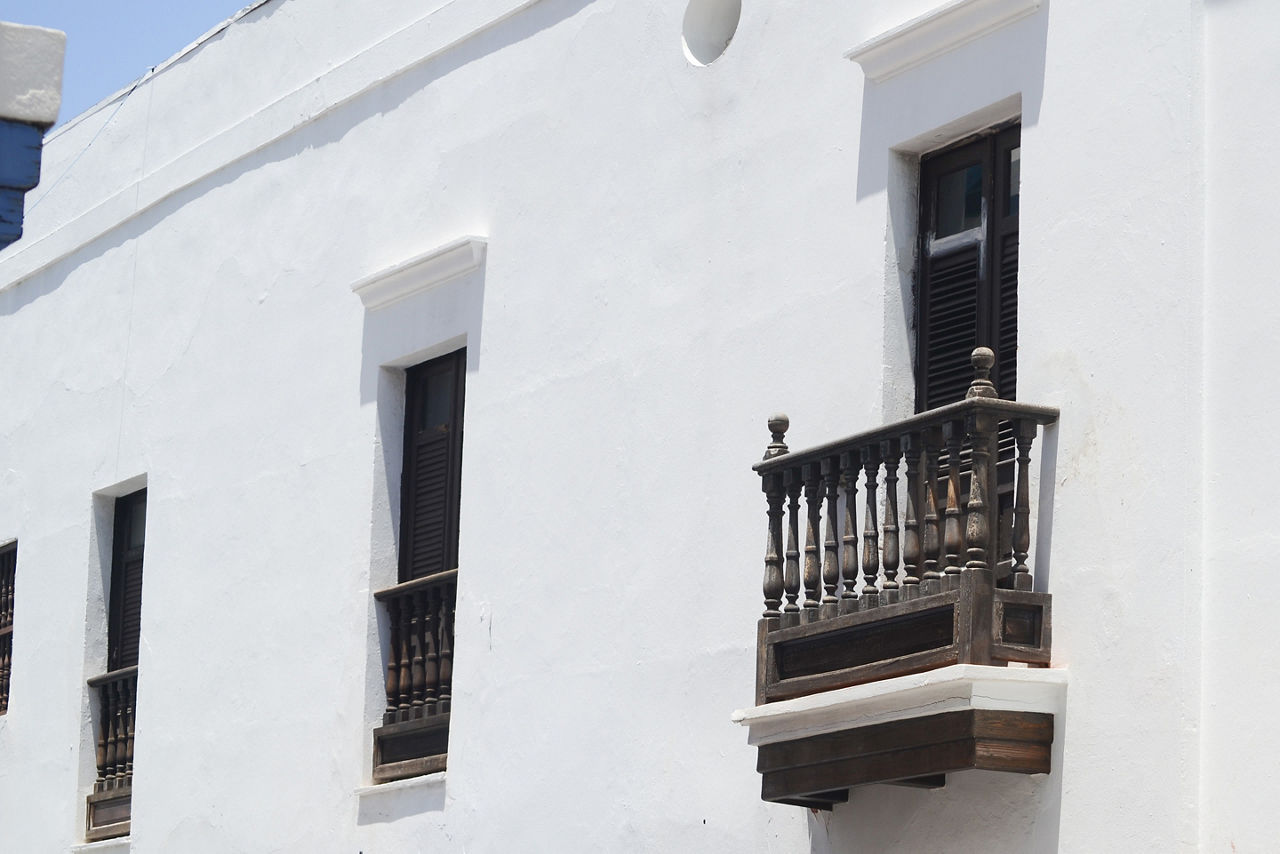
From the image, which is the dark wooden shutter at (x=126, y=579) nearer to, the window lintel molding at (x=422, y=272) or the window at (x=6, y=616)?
the window at (x=6, y=616)

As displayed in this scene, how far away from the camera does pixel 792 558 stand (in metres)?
7.49

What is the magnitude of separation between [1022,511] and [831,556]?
67 centimetres

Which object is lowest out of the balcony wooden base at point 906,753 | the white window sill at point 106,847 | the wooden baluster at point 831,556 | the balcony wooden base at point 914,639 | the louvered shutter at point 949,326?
the white window sill at point 106,847

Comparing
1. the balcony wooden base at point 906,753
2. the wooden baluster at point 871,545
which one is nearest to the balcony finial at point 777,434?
the wooden baluster at point 871,545

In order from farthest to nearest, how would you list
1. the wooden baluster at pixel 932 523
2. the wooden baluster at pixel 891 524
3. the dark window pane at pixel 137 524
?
the dark window pane at pixel 137 524 → the wooden baluster at pixel 891 524 → the wooden baluster at pixel 932 523

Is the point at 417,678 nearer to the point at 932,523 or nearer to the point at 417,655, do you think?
the point at 417,655

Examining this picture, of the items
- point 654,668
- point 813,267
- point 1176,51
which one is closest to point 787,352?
point 813,267

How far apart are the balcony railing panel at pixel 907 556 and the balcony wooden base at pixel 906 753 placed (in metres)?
0.17

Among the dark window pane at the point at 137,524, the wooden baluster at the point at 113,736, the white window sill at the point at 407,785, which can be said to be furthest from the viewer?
the dark window pane at the point at 137,524

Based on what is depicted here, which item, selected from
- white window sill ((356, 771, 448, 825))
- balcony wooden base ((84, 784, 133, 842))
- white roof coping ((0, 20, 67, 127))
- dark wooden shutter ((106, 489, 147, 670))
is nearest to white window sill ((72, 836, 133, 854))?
balcony wooden base ((84, 784, 133, 842))

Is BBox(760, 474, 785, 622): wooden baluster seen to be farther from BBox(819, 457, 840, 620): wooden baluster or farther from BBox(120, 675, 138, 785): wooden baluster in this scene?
BBox(120, 675, 138, 785): wooden baluster

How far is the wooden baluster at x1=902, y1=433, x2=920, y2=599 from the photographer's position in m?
6.98

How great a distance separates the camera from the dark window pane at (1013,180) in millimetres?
7641

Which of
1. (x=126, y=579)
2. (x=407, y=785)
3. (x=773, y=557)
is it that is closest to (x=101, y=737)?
(x=126, y=579)
